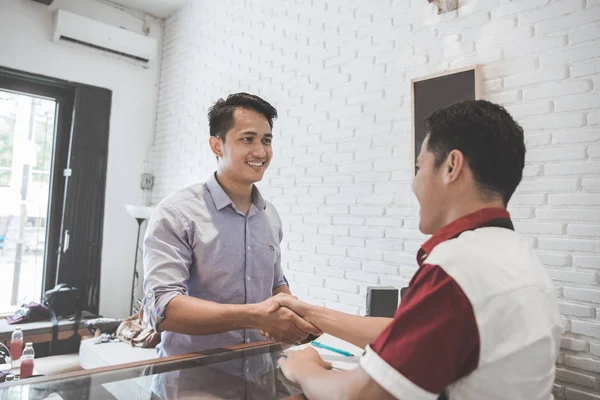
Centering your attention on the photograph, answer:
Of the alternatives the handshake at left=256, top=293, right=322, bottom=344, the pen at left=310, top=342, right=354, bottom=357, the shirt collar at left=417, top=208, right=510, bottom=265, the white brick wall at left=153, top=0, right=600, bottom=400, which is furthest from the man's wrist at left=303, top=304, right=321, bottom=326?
the white brick wall at left=153, top=0, right=600, bottom=400

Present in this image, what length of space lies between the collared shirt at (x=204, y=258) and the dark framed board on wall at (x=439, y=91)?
1.30 metres

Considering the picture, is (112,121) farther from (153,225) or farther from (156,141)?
(153,225)

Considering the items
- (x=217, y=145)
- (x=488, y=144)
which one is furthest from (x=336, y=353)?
(x=217, y=145)

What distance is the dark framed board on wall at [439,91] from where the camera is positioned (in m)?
2.43

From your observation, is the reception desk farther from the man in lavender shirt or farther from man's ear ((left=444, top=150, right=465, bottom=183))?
man's ear ((left=444, top=150, right=465, bottom=183))

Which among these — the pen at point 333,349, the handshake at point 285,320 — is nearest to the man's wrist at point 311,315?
the handshake at point 285,320

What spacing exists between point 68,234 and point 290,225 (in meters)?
2.53

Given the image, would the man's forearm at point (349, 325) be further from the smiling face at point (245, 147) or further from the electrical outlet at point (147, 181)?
the electrical outlet at point (147, 181)

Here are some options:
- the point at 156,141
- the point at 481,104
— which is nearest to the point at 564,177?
the point at 481,104

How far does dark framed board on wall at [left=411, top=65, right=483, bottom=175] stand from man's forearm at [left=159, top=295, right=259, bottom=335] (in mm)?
1574

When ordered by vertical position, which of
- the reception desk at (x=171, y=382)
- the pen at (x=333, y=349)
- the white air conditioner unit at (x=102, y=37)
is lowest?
the pen at (x=333, y=349)

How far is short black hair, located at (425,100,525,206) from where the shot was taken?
85 cm

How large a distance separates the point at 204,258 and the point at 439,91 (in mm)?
1785

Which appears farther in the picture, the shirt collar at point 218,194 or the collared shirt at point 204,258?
the shirt collar at point 218,194
